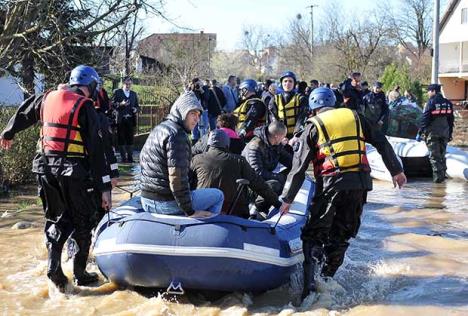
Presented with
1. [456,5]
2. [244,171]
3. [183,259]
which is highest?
[456,5]

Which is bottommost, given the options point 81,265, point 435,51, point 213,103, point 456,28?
point 81,265

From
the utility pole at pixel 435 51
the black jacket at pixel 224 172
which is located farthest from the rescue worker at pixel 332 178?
the utility pole at pixel 435 51

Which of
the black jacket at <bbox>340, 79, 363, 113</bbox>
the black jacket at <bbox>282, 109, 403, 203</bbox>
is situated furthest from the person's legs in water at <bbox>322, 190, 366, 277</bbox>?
the black jacket at <bbox>340, 79, 363, 113</bbox>

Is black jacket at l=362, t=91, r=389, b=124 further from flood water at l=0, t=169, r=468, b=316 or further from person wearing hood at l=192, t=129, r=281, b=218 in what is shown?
person wearing hood at l=192, t=129, r=281, b=218

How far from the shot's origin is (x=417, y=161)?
12562mm

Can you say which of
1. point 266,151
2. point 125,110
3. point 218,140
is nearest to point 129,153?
point 125,110

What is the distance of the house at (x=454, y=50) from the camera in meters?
36.2

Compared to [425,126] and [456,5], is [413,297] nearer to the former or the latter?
[425,126]

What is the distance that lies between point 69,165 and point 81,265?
3.06 feet

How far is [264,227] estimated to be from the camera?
17.2ft

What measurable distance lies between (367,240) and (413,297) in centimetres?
216

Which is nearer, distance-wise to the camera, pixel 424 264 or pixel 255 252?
pixel 255 252

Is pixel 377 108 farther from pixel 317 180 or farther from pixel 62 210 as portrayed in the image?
pixel 62 210

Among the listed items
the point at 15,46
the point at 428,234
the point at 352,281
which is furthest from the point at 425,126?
the point at 15,46
